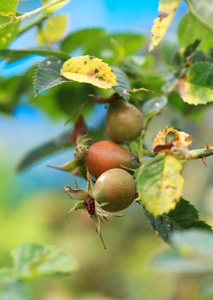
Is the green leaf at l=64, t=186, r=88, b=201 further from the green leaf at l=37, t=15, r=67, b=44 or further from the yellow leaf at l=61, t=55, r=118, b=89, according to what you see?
the green leaf at l=37, t=15, r=67, b=44

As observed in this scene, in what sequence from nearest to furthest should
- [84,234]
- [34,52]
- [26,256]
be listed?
[26,256] → [34,52] → [84,234]

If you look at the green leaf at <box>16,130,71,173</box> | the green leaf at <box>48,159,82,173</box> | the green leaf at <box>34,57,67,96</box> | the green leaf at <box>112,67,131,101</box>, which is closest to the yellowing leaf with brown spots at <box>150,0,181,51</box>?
the green leaf at <box>112,67,131,101</box>

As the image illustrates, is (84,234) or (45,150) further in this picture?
(84,234)

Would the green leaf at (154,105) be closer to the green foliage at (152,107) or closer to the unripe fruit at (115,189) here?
the green foliage at (152,107)

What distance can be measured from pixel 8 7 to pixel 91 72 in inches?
11.5

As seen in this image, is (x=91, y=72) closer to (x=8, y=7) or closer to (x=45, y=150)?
(x=8, y=7)

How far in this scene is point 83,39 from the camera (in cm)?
144

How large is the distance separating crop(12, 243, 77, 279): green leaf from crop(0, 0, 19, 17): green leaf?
0.61 meters

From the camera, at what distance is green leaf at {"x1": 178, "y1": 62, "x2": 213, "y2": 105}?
0.97m

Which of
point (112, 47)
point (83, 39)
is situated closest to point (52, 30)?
point (83, 39)

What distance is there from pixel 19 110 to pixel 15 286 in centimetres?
114

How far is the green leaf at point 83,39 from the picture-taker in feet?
4.67

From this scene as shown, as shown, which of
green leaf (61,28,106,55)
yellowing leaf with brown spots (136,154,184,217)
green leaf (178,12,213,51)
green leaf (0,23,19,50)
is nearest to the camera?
yellowing leaf with brown spots (136,154,184,217)

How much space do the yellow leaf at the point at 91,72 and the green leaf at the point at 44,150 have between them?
0.47 metres
